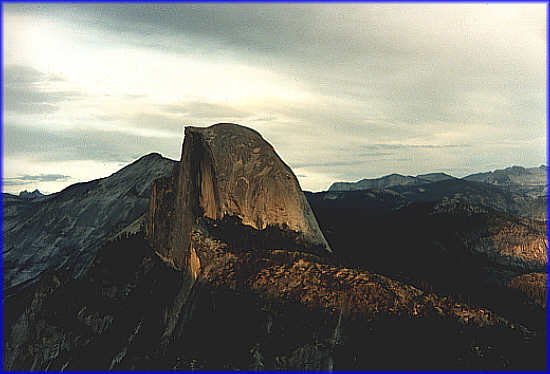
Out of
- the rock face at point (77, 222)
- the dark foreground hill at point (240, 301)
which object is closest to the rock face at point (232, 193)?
the dark foreground hill at point (240, 301)

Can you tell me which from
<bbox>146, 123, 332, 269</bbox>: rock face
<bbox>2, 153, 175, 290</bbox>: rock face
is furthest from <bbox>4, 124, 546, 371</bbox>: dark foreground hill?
<bbox>2, 153, 175, 290</bbox>: rock face

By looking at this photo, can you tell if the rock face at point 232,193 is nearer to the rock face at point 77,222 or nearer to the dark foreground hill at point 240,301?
the dark foreground hill at point 240,301

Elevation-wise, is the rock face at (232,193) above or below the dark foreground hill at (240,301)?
above

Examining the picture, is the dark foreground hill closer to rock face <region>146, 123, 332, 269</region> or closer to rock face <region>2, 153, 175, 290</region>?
rock face <region>146, 123, 332, 269</region>

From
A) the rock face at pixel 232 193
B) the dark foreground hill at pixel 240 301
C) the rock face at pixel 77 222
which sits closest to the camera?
the dark foreground hill at pixel 240 301

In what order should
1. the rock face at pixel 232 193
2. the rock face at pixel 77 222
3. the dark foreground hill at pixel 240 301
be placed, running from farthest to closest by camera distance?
the rock face at pixel 77 222
the rock face at pixel 232 193
the dark foreground hill at pixel 240 301

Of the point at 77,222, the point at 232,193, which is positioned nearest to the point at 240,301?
the point at 232,193

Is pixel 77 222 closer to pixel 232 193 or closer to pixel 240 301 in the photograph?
pixel 232 193

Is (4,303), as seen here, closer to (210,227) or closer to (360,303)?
(210,227)
